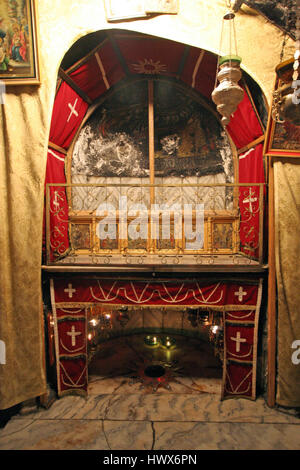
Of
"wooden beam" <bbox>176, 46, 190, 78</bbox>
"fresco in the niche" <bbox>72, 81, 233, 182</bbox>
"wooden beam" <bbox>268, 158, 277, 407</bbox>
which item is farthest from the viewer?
"fresco in the niche" <bbox>72, 81, 233, 182</bbox>

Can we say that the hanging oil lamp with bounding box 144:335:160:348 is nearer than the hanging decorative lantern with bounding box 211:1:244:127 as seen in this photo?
No

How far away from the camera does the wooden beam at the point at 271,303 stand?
3668mm

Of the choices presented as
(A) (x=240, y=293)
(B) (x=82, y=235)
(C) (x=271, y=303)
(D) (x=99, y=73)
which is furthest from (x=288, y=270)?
(D) (x=99, y=73)

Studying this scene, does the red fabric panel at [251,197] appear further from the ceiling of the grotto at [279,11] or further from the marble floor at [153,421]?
the marble floor at [153,421]

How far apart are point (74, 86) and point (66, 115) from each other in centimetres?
53

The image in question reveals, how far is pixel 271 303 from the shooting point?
3727mm

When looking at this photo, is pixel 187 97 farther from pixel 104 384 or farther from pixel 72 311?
pixel 104 384

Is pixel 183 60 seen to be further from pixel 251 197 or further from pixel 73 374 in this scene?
pixel 73 374

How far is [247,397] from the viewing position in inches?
160

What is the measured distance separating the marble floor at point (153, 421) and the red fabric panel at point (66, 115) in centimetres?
463

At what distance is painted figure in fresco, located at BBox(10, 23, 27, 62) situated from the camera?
326cm

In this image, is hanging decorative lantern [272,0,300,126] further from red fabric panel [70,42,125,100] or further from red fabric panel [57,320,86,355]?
red fabric panel [57,320,86,355]

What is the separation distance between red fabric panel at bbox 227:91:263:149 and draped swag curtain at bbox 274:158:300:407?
0.99 m

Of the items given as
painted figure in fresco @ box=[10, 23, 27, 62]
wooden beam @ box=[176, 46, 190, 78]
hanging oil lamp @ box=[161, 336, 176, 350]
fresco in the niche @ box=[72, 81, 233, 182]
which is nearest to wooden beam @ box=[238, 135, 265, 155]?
fresco in the niche @ box=[72, 81, 233, 182]
